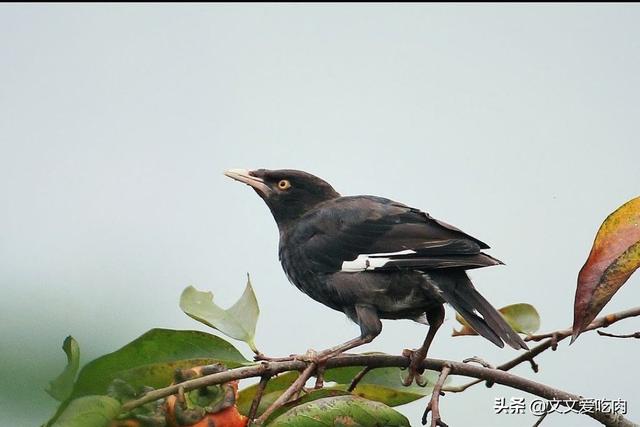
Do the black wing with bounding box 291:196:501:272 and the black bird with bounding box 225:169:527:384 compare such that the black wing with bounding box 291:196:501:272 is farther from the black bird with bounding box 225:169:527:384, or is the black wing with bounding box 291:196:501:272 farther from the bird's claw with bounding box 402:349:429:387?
the bird's claw with bounding box 402:349:429:387

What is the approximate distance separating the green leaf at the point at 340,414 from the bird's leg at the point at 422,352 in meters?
0.53

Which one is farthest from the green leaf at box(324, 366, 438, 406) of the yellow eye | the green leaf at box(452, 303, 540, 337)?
the yellow eye

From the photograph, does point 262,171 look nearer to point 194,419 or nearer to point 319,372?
point 319,372

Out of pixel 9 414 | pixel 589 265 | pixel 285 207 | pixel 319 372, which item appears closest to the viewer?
pixel 9 414

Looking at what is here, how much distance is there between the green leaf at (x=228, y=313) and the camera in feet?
9.07

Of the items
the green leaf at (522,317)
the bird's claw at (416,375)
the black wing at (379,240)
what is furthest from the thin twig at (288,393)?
the black wing at (379,240)

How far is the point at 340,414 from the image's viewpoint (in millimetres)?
1954

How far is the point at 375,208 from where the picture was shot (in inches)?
159

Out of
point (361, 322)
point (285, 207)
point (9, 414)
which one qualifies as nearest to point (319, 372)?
A: point (361, 322)

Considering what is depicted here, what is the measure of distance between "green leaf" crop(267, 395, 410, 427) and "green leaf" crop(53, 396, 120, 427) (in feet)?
1.25

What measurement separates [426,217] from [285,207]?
0.95 m

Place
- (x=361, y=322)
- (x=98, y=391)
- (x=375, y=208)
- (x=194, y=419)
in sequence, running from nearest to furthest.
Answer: (x=98, y=391) → (x=194, y=419) → (x=361, y=322) → (x=375, y=208)

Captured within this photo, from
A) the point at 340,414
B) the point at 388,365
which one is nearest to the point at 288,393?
the point at 340,414

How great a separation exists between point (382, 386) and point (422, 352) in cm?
56
